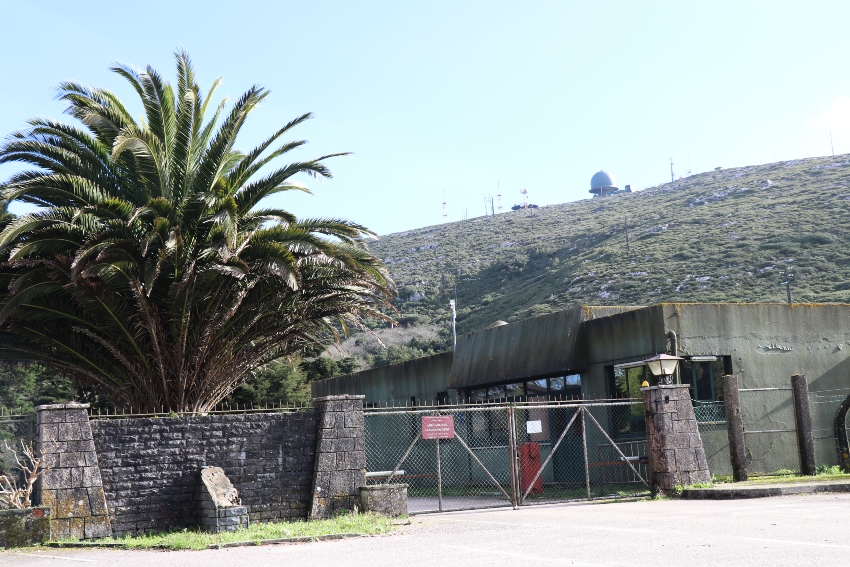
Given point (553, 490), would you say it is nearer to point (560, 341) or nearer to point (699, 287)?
point (560, 341)

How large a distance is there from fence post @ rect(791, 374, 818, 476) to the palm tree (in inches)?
355

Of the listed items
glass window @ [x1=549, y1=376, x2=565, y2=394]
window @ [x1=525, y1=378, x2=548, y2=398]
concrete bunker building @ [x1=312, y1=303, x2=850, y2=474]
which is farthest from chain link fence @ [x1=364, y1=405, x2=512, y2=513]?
concrete bunker building @ [x1=312, y1=303, x2=850, y2=474]

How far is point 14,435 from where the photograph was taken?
530 inches

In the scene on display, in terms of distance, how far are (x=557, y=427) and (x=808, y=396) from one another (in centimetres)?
592

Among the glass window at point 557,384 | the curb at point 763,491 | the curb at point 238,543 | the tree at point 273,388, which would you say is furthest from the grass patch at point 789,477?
the tree at point 273,388

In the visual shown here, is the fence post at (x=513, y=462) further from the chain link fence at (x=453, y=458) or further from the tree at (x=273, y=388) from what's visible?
the tree at (x=273, y=388)

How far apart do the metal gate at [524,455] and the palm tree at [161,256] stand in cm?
320

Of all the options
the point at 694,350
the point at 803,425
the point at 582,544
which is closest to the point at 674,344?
the point at 694,350

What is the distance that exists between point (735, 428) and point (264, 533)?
10.2 meters

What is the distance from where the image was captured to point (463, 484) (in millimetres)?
23859

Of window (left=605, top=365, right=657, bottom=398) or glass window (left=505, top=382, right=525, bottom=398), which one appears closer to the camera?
→ window (left=605, top=365, right=657, bottom=398)

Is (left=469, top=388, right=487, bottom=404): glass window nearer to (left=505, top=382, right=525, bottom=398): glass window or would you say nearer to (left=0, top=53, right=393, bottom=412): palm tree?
(left=505, top=382, right=525, bottom=398): glass window

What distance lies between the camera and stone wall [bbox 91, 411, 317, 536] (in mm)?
13203

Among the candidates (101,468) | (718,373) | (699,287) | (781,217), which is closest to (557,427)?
(718,373)
